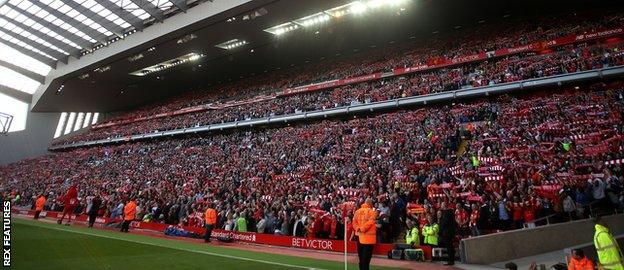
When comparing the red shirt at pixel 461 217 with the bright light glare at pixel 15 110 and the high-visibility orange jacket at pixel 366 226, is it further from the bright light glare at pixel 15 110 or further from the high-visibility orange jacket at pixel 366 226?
the bright light glare at pixel 15 110

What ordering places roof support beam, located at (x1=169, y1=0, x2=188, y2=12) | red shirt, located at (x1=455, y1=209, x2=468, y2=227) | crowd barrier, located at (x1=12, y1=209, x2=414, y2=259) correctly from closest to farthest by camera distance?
red shirt, located at (x1=455, y1=209, x2=468, y2=227) < crowd barrier, located at (x1=12, y1=209, x2=414, y2=259) < roof support beam, located at (x1=169, y1=0, x2=188, y2=12)

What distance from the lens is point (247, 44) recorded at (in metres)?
36.3

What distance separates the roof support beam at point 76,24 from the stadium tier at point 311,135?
6.5 inches

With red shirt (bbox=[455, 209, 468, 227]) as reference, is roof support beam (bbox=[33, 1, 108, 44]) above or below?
above

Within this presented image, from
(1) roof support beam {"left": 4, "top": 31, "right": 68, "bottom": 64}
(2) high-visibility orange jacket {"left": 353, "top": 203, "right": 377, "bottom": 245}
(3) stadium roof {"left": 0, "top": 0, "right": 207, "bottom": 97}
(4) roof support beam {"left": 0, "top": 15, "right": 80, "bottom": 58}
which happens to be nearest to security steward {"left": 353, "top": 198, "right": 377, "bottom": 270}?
(2) high-visibility orange jacket {"left": 353, "top": 203, "right": 377, "bottom": 245}

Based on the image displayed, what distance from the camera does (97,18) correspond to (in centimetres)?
3166

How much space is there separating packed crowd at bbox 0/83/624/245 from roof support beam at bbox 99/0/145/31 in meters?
11.4

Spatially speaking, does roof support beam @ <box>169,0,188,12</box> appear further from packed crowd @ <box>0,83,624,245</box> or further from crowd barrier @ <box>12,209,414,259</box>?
crowd barrier @ <box>12,209,414,259</box>

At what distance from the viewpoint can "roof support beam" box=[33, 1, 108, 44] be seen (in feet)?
100

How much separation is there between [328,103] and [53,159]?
33.0 metres

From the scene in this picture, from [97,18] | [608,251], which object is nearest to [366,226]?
[608,251]

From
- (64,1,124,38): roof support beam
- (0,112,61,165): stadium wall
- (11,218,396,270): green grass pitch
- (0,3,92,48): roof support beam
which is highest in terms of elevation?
(0,3,92,48): roof support beam

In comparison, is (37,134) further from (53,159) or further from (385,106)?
(385,106)

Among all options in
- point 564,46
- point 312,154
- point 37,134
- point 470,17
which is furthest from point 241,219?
point 37,134
